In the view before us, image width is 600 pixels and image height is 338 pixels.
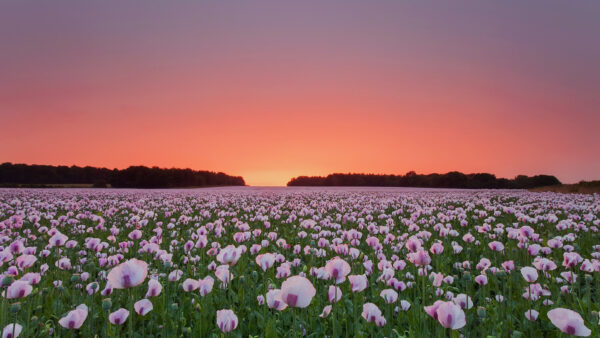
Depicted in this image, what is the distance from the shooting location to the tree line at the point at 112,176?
63.1 meters

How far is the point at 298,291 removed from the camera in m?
2.01

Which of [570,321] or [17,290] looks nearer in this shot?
[570,321]

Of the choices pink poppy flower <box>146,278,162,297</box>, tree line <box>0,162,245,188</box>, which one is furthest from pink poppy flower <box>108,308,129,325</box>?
tree line <box>0,162,245,188</box>

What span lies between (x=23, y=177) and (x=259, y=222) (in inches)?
3176

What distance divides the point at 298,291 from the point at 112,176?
7040 cm

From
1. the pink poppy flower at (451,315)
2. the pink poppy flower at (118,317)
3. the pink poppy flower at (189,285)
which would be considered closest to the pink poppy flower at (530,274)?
the pink poppy flower at (451,315)

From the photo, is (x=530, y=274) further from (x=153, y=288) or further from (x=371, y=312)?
(x=153, y=288)

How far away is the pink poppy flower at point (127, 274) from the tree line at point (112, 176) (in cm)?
6275

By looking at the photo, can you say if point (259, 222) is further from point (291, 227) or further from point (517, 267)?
point (517, 267)

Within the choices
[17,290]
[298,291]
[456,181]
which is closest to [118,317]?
[17,290]

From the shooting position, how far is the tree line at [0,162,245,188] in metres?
63.1

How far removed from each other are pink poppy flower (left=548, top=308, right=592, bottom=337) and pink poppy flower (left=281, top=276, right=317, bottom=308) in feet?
4.18

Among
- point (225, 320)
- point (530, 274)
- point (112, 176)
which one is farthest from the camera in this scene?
point (112, 176)

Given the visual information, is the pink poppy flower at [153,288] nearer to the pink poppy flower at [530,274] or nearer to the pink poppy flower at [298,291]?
the pink poppy flower at [298,291]
